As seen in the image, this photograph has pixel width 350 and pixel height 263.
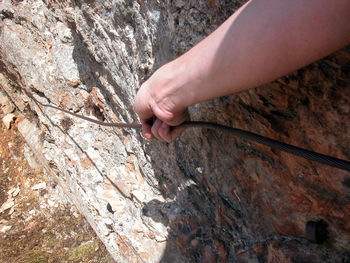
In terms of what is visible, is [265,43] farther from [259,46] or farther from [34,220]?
[34,220]

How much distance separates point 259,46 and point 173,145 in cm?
133

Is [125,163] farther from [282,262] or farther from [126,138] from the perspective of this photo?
[282,262]

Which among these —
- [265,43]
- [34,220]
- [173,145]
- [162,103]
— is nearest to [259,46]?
[265,43]

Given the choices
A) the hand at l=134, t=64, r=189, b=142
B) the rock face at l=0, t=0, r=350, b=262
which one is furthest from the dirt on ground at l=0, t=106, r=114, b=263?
the hand at l=134, t=64, r=189, b=142

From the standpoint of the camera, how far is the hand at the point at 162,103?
988 millimetres

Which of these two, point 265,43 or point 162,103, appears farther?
point 162,103

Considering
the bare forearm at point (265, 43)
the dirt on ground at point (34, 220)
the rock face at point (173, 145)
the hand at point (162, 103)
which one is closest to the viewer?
the bare forearm at point (265, 43)

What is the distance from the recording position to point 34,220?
3922 mm

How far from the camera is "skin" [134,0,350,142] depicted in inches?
26.2

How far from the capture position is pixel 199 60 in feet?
2.81

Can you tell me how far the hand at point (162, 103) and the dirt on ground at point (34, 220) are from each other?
2.22 metres

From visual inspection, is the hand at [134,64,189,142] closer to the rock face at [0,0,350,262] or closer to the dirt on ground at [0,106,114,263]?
the rock face at [0,0,350,262]

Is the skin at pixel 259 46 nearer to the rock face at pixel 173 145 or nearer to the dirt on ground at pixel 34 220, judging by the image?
the rock face at pixel 173 145

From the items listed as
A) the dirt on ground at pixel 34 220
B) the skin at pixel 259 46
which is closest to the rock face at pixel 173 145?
the skin at pixel 259 46
